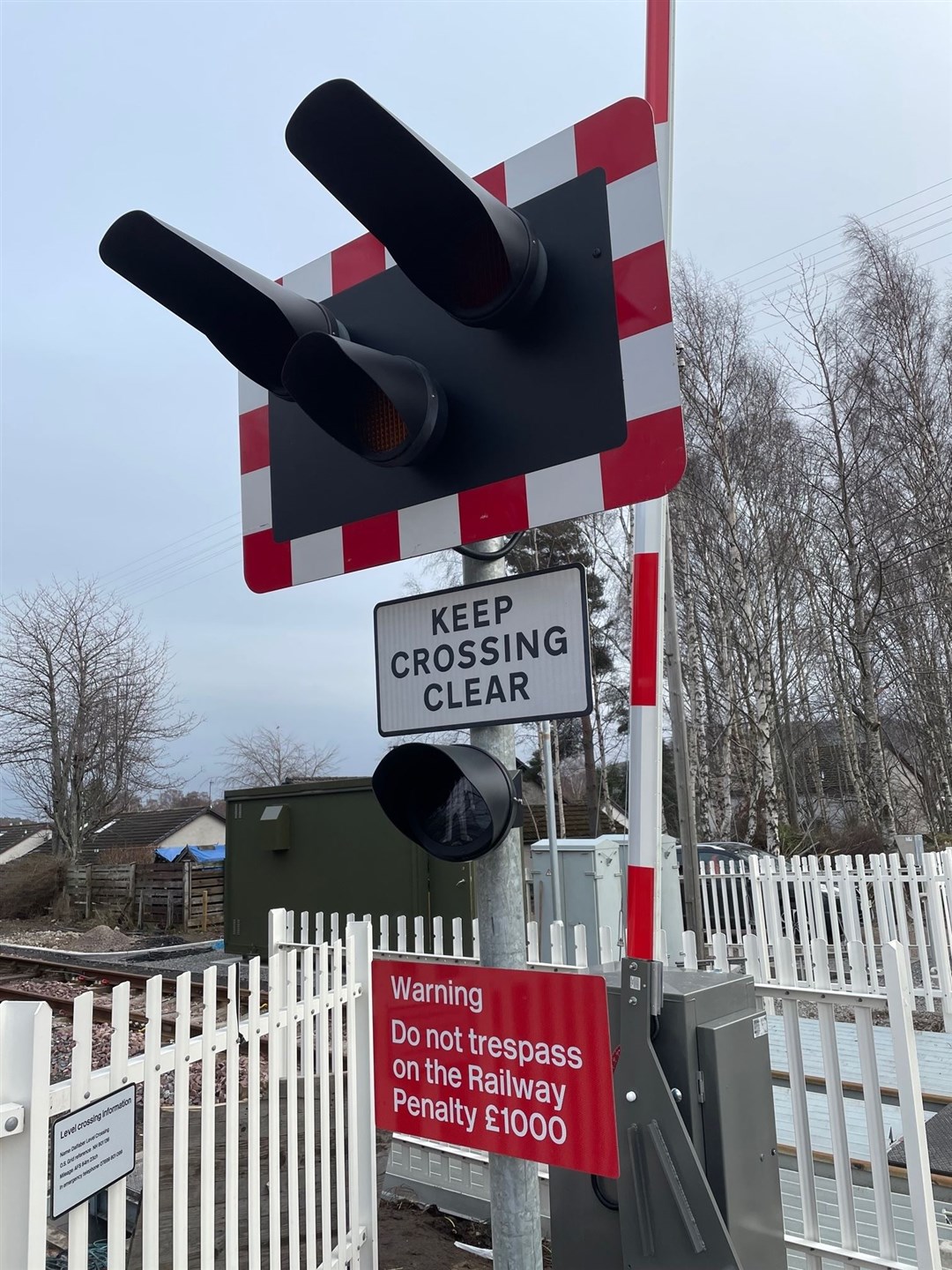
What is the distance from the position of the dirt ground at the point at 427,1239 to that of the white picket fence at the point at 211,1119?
0.47 meters

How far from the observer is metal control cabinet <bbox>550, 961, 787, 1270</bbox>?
2.23m

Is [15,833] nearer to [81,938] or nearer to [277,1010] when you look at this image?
[81,938]

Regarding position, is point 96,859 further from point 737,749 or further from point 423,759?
point 423,759

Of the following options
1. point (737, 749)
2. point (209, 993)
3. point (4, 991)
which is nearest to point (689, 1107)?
point (209, 993)

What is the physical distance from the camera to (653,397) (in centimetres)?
193

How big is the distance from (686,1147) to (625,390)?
1.80 meters

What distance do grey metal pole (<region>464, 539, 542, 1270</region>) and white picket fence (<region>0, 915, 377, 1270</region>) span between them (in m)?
0.87

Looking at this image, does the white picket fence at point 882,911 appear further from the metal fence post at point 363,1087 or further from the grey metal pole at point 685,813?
the metal fence post at point 363,1087

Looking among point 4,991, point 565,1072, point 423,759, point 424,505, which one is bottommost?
point 4,991

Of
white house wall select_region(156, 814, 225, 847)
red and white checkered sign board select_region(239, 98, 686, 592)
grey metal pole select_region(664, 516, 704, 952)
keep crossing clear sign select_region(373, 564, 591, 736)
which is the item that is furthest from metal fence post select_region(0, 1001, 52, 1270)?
white house wall select_region(156, 814, 225, 847)

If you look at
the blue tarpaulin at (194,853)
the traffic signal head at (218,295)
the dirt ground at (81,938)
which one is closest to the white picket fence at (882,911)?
the traffic signal head at (218,295)

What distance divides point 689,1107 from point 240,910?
12.7 m

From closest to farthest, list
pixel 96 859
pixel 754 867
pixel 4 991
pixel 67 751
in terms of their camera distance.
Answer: pixel 754 867 < pixel 4 991 < pixel 96 859 < pixel 67 751

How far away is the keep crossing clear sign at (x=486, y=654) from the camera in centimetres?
193
